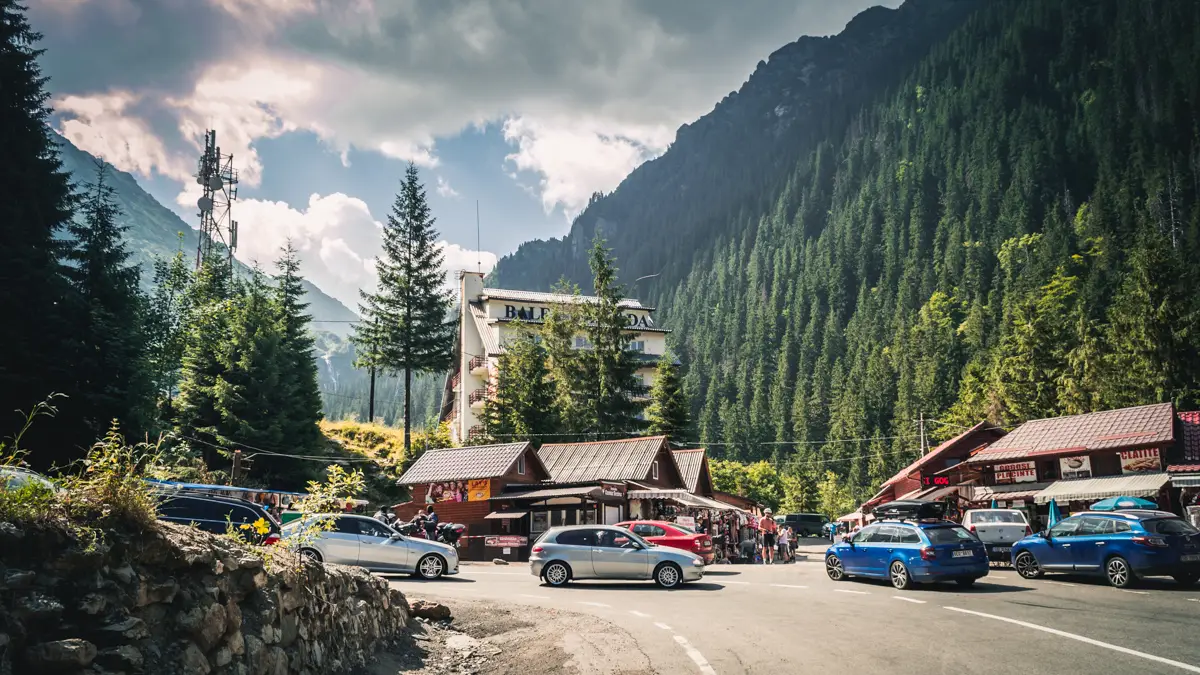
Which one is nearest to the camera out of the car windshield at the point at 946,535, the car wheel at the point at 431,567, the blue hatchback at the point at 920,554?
the blue hatchback at the point at 920,554

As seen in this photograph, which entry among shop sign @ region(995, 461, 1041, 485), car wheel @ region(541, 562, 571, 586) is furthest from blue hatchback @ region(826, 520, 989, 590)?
shop sign @ region(995, 461, 1041, 485)

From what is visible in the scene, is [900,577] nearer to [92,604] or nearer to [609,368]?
[92,604]

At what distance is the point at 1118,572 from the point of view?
1717 cm

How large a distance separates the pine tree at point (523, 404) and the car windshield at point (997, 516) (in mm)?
31240

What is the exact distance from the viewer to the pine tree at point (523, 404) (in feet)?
172

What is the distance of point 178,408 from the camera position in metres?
43.7

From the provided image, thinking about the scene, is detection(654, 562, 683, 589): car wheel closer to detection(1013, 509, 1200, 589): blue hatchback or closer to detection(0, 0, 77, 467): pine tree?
detection(1013, 509, 1200, 589): blue hatchback

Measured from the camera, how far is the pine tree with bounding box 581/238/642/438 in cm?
5562

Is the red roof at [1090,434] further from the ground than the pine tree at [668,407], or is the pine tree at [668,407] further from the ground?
the pine tree at [668,407]

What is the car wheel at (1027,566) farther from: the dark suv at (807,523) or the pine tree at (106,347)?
the dark suv at (807,523)

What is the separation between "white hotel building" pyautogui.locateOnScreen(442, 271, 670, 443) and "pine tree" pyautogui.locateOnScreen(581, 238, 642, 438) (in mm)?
7702

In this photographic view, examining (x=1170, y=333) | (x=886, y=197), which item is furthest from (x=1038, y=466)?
(x=886, y=197)

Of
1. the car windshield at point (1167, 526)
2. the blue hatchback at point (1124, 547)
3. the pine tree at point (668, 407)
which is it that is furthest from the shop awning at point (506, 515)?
the car windshield at point (1167, 526)

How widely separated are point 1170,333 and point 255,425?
55.2m
